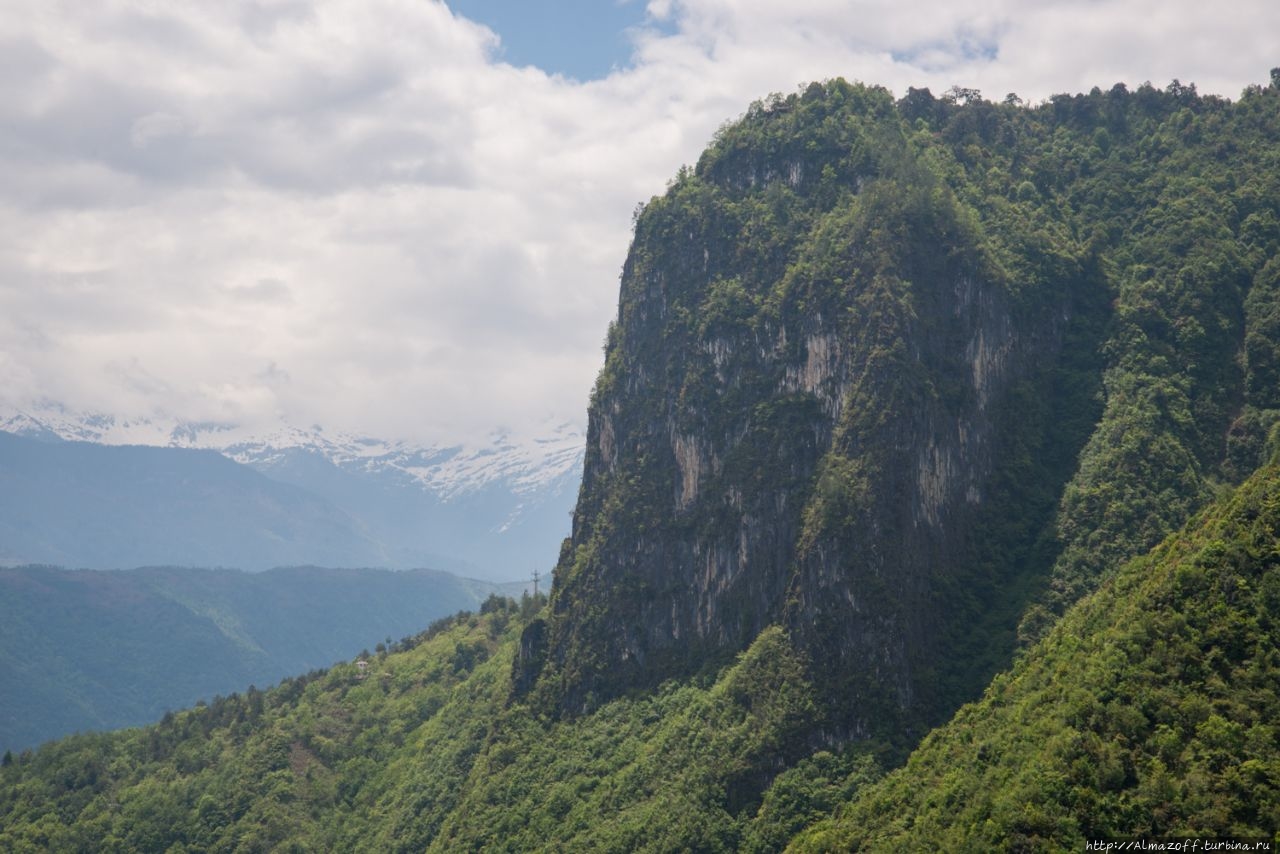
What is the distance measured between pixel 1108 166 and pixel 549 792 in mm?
99667

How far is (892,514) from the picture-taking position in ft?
468

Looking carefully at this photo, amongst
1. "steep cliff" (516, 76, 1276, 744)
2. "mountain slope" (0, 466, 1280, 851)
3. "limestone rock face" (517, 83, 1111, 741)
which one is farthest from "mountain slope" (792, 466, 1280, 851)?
"limestone rock face" (517, 83, 1111, 741)

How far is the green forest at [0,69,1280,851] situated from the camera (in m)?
111

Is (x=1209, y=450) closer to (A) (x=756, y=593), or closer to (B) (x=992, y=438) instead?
(B) (x=992, y=438)

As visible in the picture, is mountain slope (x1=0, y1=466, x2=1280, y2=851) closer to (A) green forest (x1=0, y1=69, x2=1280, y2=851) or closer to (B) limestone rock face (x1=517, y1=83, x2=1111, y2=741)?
(A) green forest (x1=0, y1=69, x2=1280, y2=851)

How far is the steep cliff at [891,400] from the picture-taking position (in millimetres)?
139750

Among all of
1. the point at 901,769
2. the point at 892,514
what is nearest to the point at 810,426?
the point at 892,514

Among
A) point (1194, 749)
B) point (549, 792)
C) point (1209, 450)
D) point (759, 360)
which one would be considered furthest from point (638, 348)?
point (1194, 749)

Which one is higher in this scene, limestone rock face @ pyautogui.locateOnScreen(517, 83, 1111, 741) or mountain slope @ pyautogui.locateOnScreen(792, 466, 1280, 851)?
limestone rock face @ pyautogui.locateOnScreen(517, 83, 1111, 741)

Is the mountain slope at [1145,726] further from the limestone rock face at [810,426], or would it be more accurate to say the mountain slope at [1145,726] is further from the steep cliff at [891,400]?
the limestone rock face at [810,426]

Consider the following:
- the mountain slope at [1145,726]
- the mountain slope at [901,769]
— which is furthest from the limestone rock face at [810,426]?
the mountain slope at [1145,726]

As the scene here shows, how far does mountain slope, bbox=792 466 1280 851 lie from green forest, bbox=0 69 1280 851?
0.31m

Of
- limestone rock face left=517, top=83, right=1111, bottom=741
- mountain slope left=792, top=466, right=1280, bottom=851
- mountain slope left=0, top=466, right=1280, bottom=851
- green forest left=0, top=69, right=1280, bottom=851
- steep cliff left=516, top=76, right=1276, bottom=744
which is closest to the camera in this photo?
mountain slope left=792, top=466, right=1280, bottom=851

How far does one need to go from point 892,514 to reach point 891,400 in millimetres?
11564
